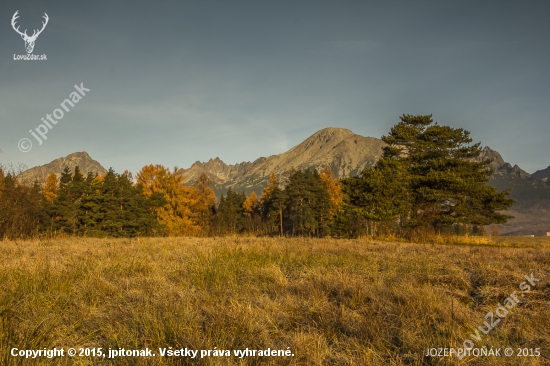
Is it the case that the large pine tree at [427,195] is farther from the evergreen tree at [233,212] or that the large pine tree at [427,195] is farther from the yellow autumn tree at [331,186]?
the evergreen tree at [233,212]

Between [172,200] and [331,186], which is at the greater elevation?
[331,186]

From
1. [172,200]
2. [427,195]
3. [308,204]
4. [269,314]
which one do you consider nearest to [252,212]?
[308,204]

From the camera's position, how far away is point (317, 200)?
173 ft

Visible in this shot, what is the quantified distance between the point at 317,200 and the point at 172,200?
24676 mm

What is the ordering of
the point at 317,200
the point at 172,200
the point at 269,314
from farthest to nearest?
the point at 317,200 → the point at 172,200 → the point at 269,314

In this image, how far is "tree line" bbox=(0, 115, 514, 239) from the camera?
21.0 meters

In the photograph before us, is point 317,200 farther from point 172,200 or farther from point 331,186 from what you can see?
point 172,200

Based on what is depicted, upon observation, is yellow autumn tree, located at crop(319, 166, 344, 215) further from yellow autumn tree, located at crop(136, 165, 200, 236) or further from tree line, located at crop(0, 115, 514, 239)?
yellow autumn tree, located at crop(136, 165, 200, 236)

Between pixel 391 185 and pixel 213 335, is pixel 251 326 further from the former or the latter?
pixel 391 185

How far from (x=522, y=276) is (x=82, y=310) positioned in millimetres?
6178


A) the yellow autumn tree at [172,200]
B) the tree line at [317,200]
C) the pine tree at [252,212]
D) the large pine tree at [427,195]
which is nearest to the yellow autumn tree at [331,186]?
the tree line at [317,200]

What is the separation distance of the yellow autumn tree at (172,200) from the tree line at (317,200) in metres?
0.13

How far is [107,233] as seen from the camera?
33969 millimetres

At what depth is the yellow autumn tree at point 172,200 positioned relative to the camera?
3897 cm
